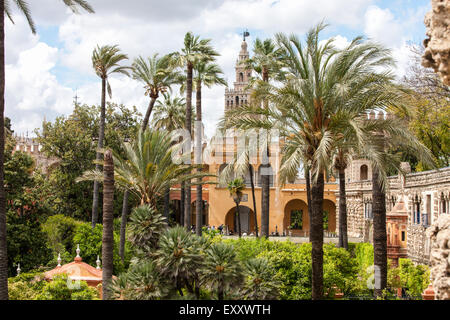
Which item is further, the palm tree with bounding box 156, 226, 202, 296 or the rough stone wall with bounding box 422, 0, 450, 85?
the palm tree with bounding box 156, 226, 202, 296

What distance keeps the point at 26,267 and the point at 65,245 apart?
488 centimetres

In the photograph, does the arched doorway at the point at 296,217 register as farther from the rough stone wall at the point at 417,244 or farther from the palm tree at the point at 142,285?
the palm tree at the point at 142,285

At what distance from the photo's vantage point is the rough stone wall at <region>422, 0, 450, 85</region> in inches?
226

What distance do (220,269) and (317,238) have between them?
3131 millimetres

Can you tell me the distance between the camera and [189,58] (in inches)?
982

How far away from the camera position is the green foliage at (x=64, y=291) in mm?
15023

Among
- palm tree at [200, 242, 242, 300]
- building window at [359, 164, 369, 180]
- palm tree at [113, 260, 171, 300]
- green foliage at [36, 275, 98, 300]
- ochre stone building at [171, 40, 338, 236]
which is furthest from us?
building window at [359, 164, 369, 180]

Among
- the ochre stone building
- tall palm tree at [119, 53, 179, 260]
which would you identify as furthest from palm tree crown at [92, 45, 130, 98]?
the ochre stone building

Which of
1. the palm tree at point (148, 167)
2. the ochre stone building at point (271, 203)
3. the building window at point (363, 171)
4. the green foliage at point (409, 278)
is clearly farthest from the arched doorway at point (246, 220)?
the palm tree at point (148, 167)

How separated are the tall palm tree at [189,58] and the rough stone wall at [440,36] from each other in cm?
1915

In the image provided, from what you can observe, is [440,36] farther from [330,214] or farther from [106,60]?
[330,214]

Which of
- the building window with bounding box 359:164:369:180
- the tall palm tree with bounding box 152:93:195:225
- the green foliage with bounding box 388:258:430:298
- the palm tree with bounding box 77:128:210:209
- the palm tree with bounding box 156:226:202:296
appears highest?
the tall palm tree with bounding box 152:93:195:225

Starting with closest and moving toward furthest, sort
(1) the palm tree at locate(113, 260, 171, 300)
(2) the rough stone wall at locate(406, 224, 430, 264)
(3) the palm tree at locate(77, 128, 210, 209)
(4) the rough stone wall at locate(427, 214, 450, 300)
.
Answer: (4) the rough stone wall at locate(427, 214, 450, 300), (1) the palm tree at locate(113, 260, 171, 300), (3) the palm tree at locate(77, 128, 210, 209), (2) the rough stone wall at locate(406, 224, 430, 264)

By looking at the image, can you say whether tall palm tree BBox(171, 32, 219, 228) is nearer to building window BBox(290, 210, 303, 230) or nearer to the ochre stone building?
the ochre stone building
